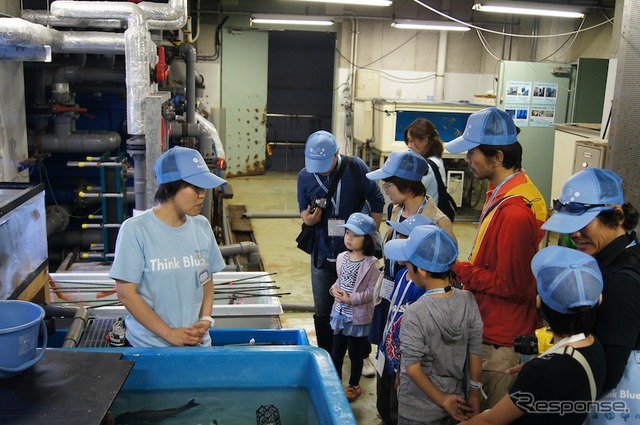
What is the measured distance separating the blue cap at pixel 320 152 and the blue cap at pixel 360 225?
0.34m

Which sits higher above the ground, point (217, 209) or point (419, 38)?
point (419, 38)

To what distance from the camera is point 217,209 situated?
7406mm

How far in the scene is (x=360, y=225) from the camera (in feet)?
10.2

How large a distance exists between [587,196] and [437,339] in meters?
0.70

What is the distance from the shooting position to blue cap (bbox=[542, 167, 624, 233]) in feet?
6.07

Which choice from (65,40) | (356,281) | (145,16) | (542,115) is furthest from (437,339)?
(542,115)

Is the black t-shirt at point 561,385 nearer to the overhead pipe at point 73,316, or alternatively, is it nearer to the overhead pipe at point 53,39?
the overhead pipe at point 73,316

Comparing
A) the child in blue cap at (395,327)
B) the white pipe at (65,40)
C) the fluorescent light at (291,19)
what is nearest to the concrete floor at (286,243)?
the child in blue cap at (395,327)

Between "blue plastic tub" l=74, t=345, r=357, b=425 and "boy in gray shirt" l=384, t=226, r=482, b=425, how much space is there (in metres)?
0.34

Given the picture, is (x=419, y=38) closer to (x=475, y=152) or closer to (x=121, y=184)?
(x=121, y=184)

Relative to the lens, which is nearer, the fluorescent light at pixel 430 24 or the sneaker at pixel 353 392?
the sneaker at pixel 353 392

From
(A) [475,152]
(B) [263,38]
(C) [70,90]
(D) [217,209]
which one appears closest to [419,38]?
(B) [263,38]

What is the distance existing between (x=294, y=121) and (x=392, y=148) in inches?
188

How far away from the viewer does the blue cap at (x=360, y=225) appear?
3.10 m
